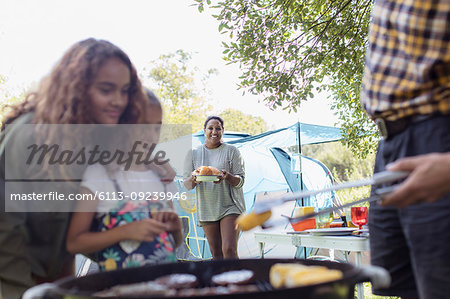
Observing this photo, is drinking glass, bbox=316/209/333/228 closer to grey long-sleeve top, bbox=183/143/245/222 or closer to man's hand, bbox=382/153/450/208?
grey long-sleeve top, bbox=183/143/245/222

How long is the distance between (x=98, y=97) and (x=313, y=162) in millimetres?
6610

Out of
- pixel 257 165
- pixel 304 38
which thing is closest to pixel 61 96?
pixel 304 38

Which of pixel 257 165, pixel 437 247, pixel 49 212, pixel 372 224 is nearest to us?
pixel 437 247

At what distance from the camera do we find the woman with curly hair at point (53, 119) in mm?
1220

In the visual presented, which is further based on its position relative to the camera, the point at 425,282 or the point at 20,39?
the point at 20,39

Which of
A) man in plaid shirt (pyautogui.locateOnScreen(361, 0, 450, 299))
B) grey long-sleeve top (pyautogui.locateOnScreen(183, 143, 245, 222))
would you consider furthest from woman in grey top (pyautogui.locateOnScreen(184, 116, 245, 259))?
man in plaid shirt (pyautogui.locateOnScreen(361, 0, 450, 299))

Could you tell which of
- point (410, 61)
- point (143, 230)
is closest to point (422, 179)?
point (410, 61)

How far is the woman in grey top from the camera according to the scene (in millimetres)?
3838

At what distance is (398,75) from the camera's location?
3.88ft

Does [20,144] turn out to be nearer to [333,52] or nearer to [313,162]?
[333,52]

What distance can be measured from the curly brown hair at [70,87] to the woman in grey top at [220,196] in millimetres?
2489

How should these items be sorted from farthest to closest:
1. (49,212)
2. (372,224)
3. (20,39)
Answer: (20,39) < (372,224) < (49,212)

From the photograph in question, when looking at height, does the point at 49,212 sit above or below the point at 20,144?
below

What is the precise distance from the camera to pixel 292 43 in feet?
14.2
